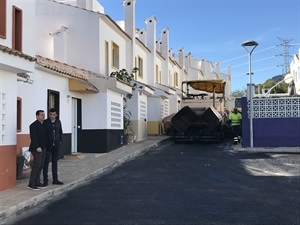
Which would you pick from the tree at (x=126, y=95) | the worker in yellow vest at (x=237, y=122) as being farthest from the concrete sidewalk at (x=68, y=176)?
the worker in yellow vest at (x=237, y=122)

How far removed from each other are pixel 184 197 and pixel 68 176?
3.87 meters

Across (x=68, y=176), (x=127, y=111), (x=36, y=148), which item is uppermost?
(x=127, y=111)

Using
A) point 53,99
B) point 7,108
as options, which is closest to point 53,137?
point 7,108

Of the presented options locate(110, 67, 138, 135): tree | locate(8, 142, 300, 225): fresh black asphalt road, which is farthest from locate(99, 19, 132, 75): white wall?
locate(8, 142, 300, 225): fresh black asphalt road

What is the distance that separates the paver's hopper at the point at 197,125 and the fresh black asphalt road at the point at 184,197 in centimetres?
788

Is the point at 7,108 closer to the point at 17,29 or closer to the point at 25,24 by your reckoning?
the point at 17,29

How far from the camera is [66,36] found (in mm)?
18250

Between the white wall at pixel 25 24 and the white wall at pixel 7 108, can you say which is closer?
the white wall at pixel 7 108

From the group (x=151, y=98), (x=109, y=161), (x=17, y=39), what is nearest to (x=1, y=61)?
(x=17, y=39)

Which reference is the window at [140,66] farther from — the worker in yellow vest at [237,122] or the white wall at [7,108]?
the white wall at [7,108]

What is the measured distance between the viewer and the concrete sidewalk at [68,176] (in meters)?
7.53

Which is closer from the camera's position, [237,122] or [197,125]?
[237,122]

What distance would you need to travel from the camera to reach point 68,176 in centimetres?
1093

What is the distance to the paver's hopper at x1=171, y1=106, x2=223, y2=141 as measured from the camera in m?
21.7
